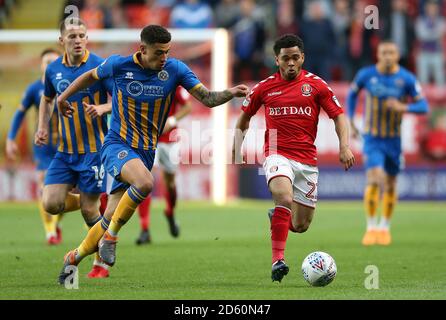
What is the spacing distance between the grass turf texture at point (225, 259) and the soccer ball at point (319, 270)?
8cm

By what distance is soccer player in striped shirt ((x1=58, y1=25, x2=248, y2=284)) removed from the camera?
29.7ft

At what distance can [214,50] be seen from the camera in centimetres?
2203

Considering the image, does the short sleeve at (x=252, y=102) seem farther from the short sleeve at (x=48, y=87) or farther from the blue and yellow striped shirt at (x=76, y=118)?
the short sleeve at (x=48, y=87)

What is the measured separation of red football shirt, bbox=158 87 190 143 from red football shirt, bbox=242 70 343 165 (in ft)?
14.5

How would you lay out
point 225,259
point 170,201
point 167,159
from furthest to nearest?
1. point 167,159
2. point 170,201
3. point 225,259

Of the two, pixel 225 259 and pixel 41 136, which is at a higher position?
pixel 41 136

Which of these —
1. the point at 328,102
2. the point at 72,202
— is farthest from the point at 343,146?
the point at 72,202

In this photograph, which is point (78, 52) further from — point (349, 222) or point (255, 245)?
point (349, 222)

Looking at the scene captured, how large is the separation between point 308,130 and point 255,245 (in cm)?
380

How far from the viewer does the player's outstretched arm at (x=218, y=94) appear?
28.5 feet

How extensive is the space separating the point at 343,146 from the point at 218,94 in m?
1.27

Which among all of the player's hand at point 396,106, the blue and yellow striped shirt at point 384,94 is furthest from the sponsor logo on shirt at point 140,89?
the blue and yellow striped shirt at point 384,94

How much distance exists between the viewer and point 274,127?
9.84 m

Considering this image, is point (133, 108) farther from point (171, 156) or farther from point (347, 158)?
point (171, 156)
